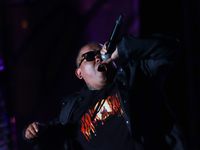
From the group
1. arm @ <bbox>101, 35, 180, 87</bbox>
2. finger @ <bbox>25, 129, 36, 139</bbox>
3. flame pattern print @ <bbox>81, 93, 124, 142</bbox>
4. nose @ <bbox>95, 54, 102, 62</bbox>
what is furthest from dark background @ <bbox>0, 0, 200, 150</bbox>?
arm @ <bbox>101, 35, 180, 87</bbox>

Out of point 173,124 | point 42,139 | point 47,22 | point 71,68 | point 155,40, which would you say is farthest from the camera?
point 71,68

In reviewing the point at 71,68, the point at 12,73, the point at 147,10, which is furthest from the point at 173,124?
the point at 12,73

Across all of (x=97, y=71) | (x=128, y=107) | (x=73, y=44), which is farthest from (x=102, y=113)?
(x=73, y=44)

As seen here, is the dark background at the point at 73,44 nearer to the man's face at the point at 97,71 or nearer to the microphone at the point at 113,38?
the man's face at the point at 97,71

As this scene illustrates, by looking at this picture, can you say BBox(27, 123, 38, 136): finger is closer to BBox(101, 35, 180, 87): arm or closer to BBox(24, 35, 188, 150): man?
BBox(24, 35, 188, 150): man

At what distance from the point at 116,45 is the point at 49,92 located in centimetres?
112

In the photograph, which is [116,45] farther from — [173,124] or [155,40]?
[173,124]

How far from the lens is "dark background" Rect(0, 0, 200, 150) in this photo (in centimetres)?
170

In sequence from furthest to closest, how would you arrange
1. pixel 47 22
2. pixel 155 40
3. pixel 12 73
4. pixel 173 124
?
1. pixel 47 22
2. pixel 12 73
3. pixel 173 124
4. pixel 155 40

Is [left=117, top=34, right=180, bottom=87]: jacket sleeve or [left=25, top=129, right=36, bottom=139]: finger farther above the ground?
[left=117, top=34, right=180, bottom=87]: jacket sleeve

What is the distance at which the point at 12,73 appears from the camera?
1.64 m

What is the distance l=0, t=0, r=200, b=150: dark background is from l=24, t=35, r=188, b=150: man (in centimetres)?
54

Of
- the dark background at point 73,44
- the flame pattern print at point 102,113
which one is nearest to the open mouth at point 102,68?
the flame pattern print at point 102,113

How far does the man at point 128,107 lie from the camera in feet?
3.42
